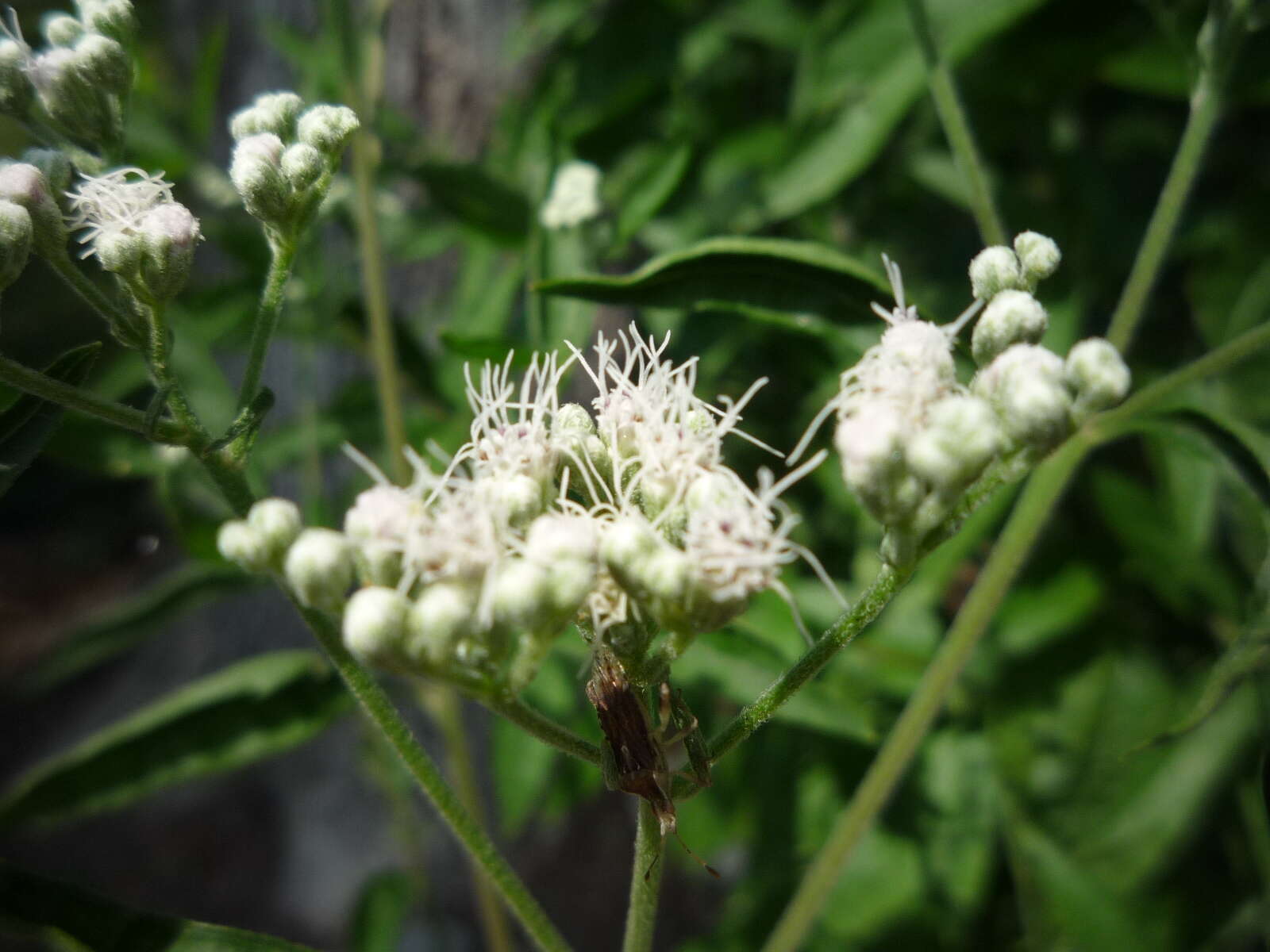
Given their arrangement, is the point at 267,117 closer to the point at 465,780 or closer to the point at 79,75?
the point at 79,75

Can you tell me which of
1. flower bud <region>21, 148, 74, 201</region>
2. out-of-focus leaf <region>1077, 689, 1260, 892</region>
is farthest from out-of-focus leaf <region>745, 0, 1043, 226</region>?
out-of-focus leaf <region>1077, 689, 1260, 892</region>

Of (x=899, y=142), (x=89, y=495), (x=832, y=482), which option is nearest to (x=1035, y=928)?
(x=832, y=482)

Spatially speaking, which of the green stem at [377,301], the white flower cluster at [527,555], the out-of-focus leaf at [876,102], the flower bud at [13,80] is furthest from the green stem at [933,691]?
the flower bud at [13,80]

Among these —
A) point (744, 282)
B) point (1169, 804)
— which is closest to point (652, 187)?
point (744, 282)

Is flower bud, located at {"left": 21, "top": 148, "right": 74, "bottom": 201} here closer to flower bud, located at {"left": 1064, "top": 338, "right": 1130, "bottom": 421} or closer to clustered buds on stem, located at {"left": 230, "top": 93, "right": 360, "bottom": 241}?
clustered buds on stem, located at {"left": 230, "top": 93, "right": 360, "bottom": 241}

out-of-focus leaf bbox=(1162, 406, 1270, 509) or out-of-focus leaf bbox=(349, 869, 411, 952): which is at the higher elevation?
out-of-focus leaf bbox=(1162, 406, 1270, 509)
